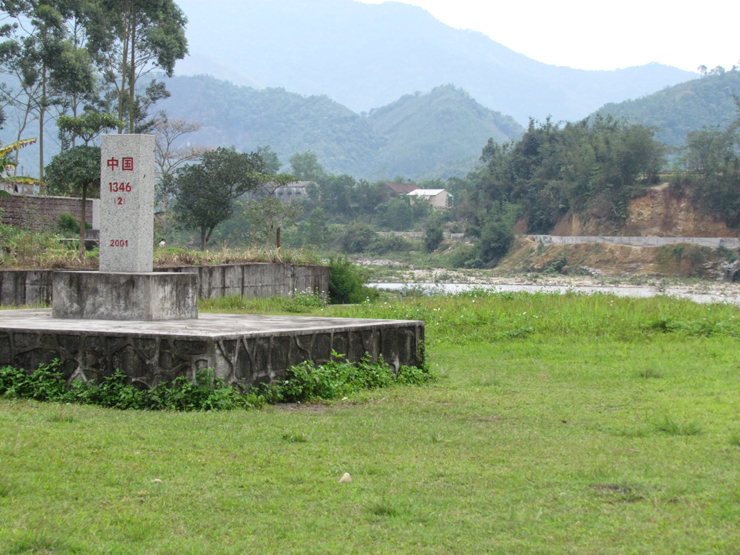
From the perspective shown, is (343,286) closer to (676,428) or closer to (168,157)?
(676,428)

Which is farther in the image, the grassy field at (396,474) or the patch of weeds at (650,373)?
the patch of weeds at (650,373)

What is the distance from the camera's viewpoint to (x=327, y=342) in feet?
26.9

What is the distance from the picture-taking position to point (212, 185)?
3503 cm

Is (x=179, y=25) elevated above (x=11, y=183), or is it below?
above

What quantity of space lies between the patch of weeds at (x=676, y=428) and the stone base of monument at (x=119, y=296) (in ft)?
18.3

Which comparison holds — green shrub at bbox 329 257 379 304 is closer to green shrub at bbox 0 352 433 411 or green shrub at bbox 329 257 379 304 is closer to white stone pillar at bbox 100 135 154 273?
white stone pillar at bbox 100 135 154 273

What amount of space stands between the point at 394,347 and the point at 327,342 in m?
1.22

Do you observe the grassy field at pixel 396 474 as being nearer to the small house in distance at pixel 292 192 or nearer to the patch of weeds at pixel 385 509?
the patch of weeds at pixel 385 509

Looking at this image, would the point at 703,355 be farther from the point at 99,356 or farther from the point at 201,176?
the point at 201,176

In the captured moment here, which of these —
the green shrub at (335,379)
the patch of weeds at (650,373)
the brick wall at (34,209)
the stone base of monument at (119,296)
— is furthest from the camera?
the brick wall at (34,209)

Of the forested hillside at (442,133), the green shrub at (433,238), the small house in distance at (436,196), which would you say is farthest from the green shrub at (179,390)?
the forested hillside at (442,133)

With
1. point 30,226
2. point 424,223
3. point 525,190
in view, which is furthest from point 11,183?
point 424,223

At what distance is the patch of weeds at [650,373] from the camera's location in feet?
30.3

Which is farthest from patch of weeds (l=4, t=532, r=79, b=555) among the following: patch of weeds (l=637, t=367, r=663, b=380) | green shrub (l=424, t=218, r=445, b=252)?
green shrub (l=424, t=218, r=445, b=252)
